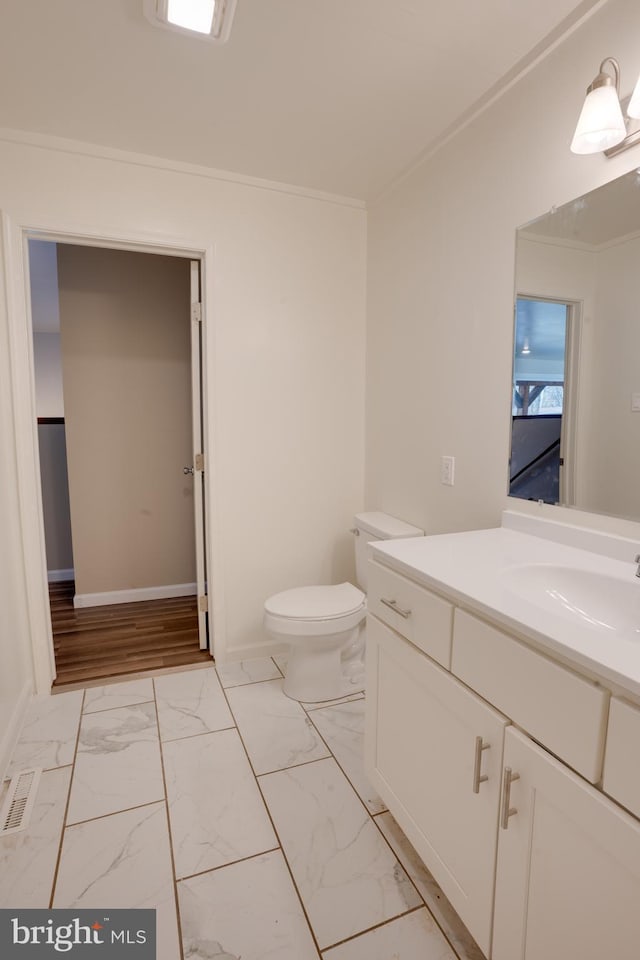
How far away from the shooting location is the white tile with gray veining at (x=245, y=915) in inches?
45.0

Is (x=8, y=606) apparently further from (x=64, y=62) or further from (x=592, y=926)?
(x=592, y=926)

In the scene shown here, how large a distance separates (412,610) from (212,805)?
964 mm

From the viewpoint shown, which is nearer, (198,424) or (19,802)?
(19,802)

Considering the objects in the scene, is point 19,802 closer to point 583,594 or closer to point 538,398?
point 583,594

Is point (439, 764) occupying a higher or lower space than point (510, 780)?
lower

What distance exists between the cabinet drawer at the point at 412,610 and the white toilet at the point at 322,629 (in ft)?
2.06

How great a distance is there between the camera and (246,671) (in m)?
2.42

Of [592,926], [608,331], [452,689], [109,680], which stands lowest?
[109,680]

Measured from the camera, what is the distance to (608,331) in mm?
1343

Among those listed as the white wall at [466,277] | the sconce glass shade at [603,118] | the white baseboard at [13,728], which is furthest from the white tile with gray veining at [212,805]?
the sconce glass shade at [603,118]

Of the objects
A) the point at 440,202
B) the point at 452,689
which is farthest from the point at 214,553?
the point at 440,202

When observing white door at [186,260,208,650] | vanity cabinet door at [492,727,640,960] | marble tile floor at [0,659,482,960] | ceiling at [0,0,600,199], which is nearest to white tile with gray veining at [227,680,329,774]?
marble tile floor at [0,659,482,960]

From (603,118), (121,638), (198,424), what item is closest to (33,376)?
(198,424)

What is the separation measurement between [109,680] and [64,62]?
7.83 ft
